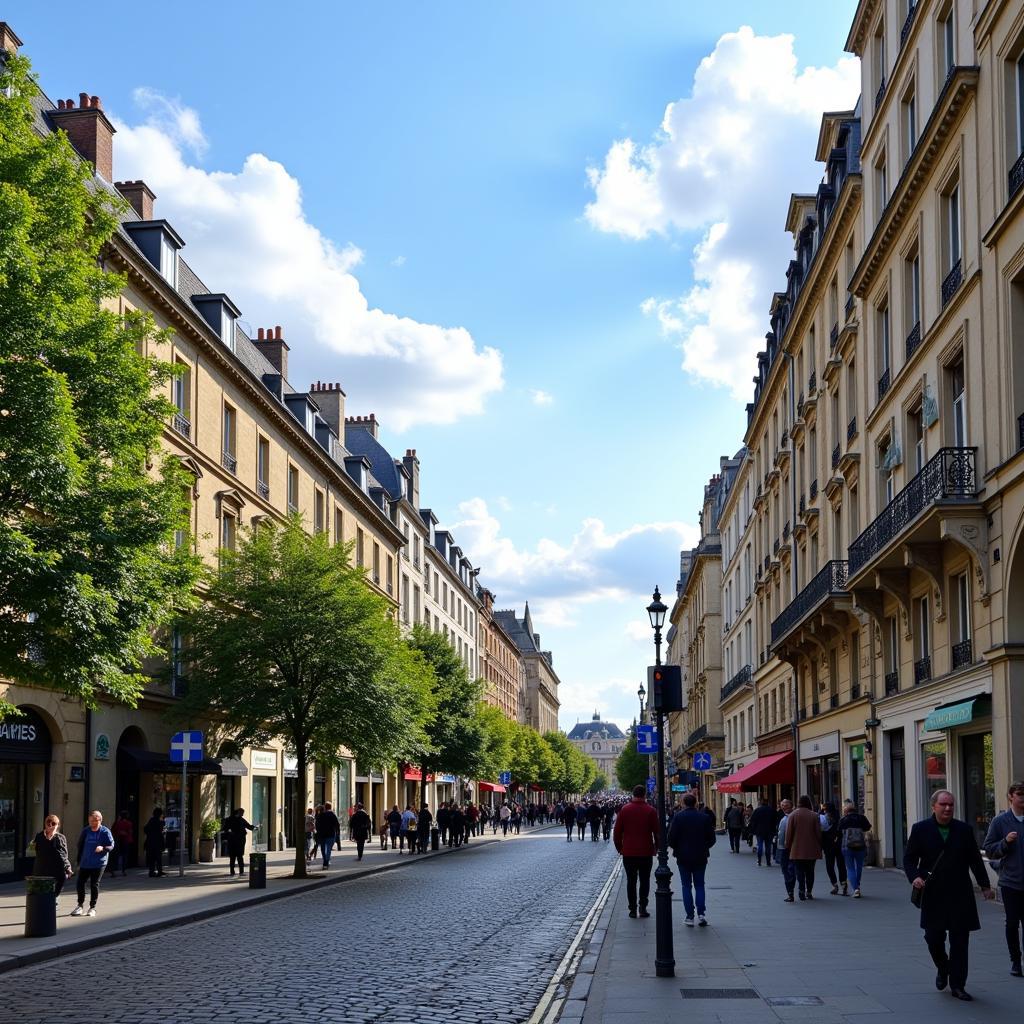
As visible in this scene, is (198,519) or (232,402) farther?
(232,402)

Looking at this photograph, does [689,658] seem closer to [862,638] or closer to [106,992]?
[862,638]

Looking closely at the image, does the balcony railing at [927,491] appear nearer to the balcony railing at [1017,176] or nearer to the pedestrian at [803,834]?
the balcony railing at [1017,176]

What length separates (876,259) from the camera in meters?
27.9

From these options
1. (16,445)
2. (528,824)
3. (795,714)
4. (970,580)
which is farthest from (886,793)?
(528,824)

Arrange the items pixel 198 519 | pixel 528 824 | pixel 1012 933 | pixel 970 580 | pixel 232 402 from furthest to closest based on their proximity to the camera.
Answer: pixel 528 824 < pixel 232 402 < pixel 198 519 < pixel 970 580 < pixel 1012 933

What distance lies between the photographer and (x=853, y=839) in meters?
21.2

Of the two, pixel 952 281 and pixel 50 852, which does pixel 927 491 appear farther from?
pixel 50 852

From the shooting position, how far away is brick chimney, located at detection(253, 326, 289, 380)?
151ft

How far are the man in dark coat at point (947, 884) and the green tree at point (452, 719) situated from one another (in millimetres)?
42443

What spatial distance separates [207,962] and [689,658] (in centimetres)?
8074

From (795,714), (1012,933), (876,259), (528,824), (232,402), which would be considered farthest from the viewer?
(528,824)

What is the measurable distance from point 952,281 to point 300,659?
15.9 metres

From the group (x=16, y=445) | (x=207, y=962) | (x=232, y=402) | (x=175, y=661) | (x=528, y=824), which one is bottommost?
(x=528, y=824)

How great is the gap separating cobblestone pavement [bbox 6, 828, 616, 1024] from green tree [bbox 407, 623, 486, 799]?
96.8 ft
